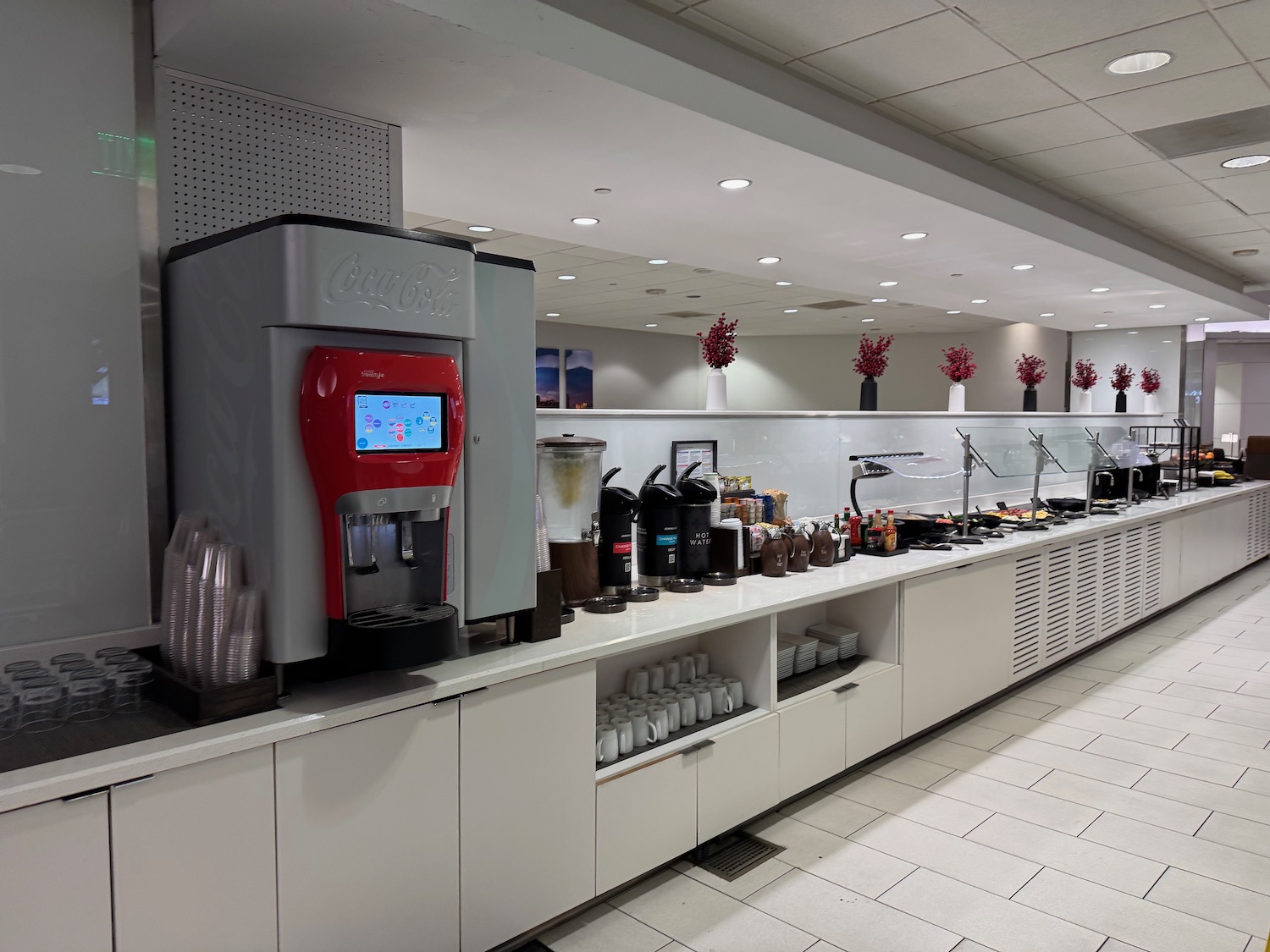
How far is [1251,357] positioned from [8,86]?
1474 cm

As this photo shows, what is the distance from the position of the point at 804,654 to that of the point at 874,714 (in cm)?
38

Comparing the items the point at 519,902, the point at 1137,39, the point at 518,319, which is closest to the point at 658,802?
the point at 519,902

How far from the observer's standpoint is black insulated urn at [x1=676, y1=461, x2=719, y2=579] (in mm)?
3412

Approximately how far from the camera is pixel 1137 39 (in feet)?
9.57

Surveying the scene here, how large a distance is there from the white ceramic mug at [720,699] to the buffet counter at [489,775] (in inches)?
3.7

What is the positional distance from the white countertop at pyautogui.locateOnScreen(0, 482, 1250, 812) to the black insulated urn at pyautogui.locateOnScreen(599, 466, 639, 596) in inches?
4.5

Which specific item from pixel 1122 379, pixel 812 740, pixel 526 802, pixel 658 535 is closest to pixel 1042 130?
pixel 658 535

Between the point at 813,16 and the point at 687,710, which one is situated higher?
the point at 813,16

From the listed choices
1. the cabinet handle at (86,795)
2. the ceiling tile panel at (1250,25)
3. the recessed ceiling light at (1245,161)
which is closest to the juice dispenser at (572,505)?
the cabinet handle at (86,795)

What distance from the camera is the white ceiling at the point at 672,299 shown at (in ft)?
22.7

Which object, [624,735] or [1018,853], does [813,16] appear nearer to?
[624,735]

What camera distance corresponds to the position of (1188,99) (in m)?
3.47

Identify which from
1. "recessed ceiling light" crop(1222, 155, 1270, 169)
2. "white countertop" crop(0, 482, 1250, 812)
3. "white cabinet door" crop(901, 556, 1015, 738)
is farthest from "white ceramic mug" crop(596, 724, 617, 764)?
"recessed ceiling light" crop(1222, 155, 1270, 169)

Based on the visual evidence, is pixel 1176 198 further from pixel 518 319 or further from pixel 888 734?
pixel 518 319
